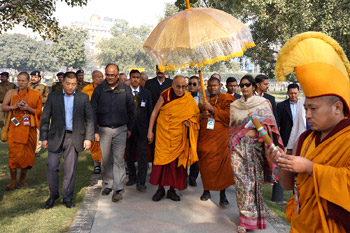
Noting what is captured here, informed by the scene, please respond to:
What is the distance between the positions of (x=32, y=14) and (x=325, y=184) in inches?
400

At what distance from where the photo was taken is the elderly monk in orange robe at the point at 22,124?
6.98m

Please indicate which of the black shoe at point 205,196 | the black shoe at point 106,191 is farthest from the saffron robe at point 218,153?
the black shoe at point 106,191

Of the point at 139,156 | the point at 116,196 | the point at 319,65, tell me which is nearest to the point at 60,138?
the point at 116,196

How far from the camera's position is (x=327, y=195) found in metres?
2.30

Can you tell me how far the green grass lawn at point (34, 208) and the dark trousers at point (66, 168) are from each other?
242 millimetres

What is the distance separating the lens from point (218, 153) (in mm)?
6406

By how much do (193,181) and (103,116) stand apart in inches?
93.8

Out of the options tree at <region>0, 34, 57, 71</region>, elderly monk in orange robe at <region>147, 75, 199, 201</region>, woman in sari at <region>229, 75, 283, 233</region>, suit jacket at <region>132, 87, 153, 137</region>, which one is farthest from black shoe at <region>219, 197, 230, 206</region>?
tree at <region>0, 34, 57, 71</region>

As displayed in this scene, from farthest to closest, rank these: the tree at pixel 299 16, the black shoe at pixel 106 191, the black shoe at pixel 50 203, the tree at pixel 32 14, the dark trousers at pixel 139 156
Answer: the tree at pixel 299 16 < the tree at pixel 32 14 < the dark trousers at pixel 139 156 < the black shoe at pixel 106 191 < the black shoe at pixel 50 203

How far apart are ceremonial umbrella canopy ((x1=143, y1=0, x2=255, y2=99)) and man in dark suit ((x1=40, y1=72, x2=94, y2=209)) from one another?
1.49 meters

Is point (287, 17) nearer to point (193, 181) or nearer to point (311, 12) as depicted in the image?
point (311, 12)

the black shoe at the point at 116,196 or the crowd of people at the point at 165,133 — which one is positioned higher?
the crowd of people at the point at 165,133

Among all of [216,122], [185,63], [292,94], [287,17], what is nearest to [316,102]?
[185,63]

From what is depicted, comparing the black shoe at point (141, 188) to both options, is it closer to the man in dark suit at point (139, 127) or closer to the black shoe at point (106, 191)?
the man in dark suit at point (139, 127)
